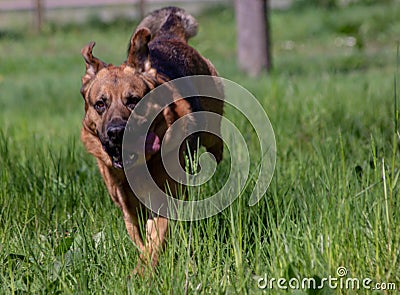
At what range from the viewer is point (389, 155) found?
490 centimetres

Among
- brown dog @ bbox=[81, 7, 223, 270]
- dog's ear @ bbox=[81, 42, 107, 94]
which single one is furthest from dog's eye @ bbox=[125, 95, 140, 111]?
dog's ear @ bbox=[81, 42, 107, 94]

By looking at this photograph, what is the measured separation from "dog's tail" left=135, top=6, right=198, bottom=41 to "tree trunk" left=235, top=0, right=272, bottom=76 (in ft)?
19.9

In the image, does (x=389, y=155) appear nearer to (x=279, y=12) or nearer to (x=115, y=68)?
(x=115, y=68)

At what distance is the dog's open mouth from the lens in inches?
154

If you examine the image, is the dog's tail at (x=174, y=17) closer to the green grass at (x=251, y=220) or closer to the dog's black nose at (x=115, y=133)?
the green grass at (x=251, y=220)

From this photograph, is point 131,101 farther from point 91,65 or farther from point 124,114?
point 91,65

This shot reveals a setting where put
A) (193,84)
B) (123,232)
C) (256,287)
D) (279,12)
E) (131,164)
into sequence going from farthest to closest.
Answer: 1. (279,12)
2. (193,84)
3. (131,164)
4. (123,232)
5. (256,287)

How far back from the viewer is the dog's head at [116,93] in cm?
391

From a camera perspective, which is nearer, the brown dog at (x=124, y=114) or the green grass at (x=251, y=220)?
the green grass at (x=251, y=220)

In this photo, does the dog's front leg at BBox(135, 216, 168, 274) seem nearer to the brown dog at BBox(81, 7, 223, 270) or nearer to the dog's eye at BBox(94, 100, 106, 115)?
the brown dog at BBox(81, 7, 223, 270)

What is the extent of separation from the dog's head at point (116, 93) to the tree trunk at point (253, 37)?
7.94 meters

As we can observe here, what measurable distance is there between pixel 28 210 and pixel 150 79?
3.41 ft

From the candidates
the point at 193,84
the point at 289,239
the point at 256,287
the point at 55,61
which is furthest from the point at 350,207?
the point at 55,61

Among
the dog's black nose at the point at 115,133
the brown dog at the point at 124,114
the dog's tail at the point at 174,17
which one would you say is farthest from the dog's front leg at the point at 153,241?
the dog's tail at the point at 174,17
